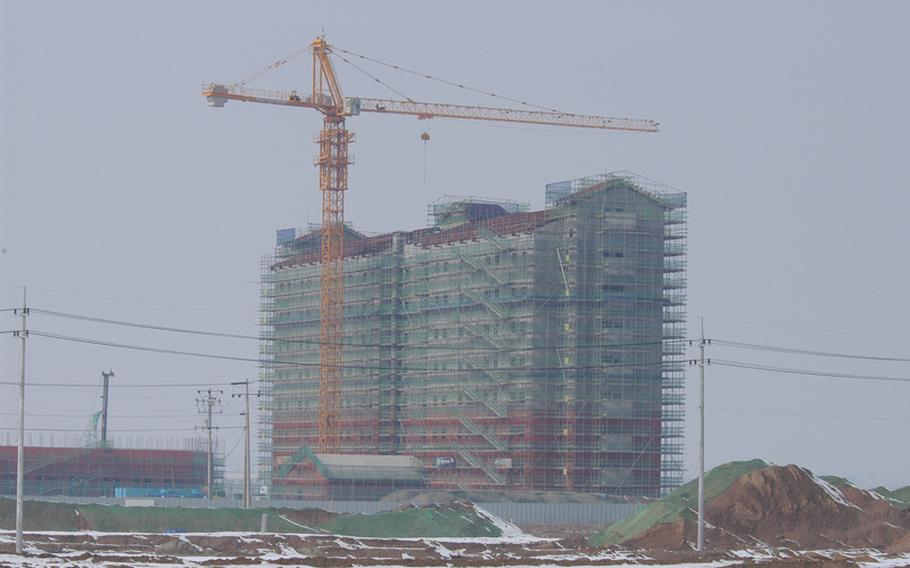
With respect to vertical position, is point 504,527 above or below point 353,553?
below

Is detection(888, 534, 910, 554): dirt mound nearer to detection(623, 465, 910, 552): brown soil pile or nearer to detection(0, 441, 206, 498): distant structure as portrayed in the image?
detection(623, 465, 910, 552): brown soil pile

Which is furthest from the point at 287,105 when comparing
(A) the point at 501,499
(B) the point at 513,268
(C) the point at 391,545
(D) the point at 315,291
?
(C) the point at 391,545

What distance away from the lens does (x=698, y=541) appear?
86375 millimetres

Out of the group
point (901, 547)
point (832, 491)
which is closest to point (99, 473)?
point (832, 491)

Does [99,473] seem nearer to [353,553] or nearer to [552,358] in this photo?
[552,358]

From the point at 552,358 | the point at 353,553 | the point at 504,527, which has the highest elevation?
the point at 552,358

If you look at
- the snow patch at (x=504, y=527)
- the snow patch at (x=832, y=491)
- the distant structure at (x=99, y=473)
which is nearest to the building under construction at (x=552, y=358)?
the distant structure at (x=99, y=473)

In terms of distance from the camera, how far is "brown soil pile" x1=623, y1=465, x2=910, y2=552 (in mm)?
97375

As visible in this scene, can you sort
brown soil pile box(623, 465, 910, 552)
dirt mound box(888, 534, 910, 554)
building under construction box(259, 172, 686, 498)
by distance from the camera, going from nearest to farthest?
dirt mound box(888, 534, 910, 554), brown soil pile box(623, 465, 910, 552), building under construction box(259, 172, 686, 498)

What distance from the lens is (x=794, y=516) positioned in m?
100

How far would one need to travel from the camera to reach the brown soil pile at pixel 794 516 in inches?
3834

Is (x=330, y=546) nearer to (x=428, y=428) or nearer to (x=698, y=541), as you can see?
(x=698, y=541)

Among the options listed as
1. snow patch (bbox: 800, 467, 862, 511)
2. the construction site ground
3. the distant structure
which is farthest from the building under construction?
the construction site ground

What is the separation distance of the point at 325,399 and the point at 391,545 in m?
90.5
